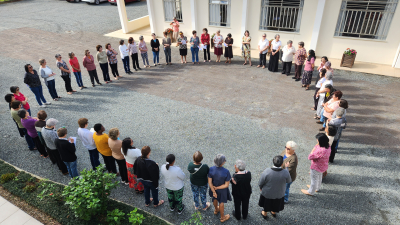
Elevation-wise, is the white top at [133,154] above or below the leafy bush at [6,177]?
above

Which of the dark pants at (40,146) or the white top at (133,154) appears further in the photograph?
the dark pants at (40,146)

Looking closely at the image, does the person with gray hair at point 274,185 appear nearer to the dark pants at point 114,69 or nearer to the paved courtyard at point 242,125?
the paved courtyard at point 242,125

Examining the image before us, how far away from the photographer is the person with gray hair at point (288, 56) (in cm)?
1012

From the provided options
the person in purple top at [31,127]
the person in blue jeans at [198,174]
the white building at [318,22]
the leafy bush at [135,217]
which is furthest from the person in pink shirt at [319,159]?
the white building at [318,22]

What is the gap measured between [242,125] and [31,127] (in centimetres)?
562

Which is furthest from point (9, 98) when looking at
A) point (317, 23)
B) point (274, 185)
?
point (317, 23)

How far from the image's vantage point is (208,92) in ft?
31.9

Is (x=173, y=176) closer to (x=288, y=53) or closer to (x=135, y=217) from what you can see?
(x=135, y=217)

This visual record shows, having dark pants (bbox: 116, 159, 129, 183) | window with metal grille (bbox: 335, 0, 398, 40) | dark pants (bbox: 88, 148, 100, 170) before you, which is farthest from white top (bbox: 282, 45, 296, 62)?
dark pants (bbox: 88, 148, 100, 170)

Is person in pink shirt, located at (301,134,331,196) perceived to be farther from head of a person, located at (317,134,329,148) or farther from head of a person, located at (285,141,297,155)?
head of a person, located at (285,141,297,155)

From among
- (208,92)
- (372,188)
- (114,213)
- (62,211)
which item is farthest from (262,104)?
(62,211)

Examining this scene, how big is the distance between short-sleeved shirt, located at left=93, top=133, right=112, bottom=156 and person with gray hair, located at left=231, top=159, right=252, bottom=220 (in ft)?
9.13

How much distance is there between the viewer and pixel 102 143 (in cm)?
533

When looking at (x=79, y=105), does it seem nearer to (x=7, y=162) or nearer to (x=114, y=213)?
(x=7, y=162)
